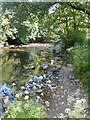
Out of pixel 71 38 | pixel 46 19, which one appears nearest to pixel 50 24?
pixel 46 19

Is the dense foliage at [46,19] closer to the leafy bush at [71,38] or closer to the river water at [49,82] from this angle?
the leafy bush at [71,38]

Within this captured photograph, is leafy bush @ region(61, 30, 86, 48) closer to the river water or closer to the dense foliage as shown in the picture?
the dense foliage

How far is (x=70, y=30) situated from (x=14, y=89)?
60.5 inches

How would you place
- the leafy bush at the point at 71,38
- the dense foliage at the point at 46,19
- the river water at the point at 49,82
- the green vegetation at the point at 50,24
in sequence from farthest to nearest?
the leafy bush at the point at 71,38
the dense foliage at the point at 46,19
the river water at the point at 49,82
the green vegetation at the point at 50,24

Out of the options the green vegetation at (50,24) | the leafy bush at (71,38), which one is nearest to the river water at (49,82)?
the green vegetation at (50,24)

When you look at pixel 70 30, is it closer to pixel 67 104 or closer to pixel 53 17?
pixel 53 17

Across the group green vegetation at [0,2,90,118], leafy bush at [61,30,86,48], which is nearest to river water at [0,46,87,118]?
green vegetation at [0,2,90,118]

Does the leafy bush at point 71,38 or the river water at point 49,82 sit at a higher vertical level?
the leafy bush at point 71,38

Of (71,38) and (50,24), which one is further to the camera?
(71,38)

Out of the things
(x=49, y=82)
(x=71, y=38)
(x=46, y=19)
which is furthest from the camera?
(x=71, y=38)

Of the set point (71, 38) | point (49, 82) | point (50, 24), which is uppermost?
point (50, 24)

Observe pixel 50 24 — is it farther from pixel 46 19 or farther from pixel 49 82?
pixel 49 82

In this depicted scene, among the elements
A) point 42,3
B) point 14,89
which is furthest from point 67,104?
point 42,3

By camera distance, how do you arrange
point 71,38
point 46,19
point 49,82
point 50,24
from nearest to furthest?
point 49,82 < point 46,19 < point 50,24 < point 71,38
